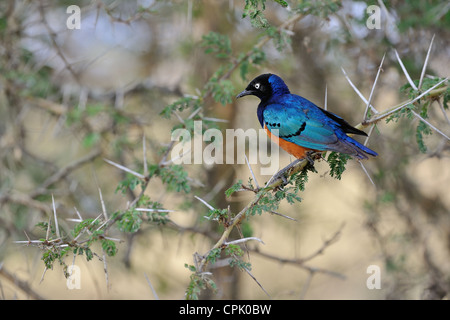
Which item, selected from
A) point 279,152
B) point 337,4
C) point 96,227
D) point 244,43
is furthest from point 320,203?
point 96,227

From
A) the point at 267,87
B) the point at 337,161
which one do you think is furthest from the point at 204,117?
the point at 337,161

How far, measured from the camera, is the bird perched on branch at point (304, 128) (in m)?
3.03

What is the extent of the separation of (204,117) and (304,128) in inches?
53.7

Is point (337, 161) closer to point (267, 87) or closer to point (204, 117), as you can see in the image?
point (267, 87)

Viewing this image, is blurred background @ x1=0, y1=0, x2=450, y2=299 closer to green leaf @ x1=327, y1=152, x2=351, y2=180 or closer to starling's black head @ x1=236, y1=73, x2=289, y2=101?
starling's black head @ x1=236, y1=73, x2=289, y2=101

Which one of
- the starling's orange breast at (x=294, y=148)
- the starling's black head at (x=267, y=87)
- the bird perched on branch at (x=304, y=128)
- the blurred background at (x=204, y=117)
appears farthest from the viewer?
the blurred background at (x=204, y=117)

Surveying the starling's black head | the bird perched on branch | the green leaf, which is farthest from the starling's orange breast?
the starling's black head

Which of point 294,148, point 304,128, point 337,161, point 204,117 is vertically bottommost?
point 337,161

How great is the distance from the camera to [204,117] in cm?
443

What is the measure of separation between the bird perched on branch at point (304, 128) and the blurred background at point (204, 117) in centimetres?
46

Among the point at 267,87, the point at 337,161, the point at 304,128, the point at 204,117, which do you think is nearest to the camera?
the point at 337,161

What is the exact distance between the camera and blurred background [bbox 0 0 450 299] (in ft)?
15.8

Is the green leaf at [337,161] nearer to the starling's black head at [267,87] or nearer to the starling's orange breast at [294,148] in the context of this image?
the starling's orange breast at [294,148]

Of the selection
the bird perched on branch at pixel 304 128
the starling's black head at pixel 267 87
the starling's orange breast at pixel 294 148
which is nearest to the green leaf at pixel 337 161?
the bird perched on branch at pixel 304 128
